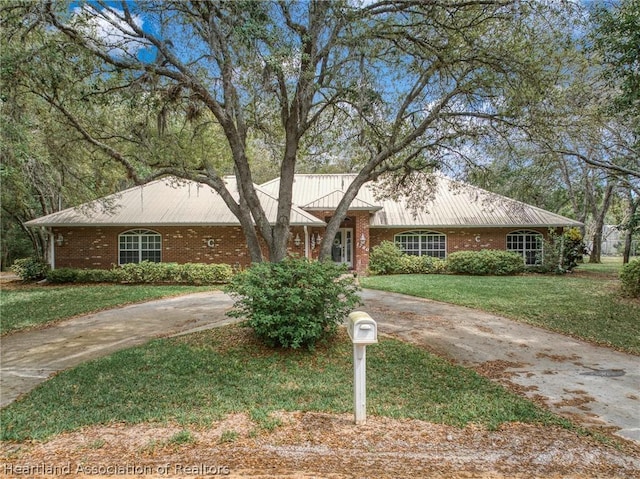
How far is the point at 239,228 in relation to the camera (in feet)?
55.6

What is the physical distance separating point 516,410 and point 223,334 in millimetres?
4852

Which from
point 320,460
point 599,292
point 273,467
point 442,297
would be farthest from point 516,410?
point 599,292

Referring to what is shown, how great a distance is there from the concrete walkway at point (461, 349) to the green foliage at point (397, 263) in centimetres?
696

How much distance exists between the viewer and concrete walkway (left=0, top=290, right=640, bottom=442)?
180 inches

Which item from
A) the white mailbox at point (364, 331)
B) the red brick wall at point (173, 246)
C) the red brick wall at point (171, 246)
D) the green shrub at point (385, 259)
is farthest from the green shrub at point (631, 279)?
the red brick wall at point (171, 246)

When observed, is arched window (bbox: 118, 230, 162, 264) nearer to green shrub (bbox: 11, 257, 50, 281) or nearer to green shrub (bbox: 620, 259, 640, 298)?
green shrub (bbox: 11, 257, 50, 281)

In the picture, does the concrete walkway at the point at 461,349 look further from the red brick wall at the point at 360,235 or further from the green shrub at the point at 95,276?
the red brick wall at the point at 360,235

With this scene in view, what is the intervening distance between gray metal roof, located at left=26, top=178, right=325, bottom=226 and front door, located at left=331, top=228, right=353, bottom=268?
3412 mm

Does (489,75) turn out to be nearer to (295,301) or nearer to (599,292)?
(295,301)

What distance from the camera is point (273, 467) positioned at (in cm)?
312

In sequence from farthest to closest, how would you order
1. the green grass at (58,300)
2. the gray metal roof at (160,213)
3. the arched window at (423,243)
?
the arched window at (423,243), the gray metal roof at (160,213), the green grass at (58,300)

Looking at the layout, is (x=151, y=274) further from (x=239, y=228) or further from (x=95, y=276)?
(x=239, y=228)

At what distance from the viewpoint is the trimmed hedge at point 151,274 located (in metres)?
14.8

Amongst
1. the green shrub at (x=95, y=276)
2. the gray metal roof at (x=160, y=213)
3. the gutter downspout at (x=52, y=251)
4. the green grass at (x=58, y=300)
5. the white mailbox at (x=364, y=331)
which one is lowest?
the green grass at (x=58, y=300)
